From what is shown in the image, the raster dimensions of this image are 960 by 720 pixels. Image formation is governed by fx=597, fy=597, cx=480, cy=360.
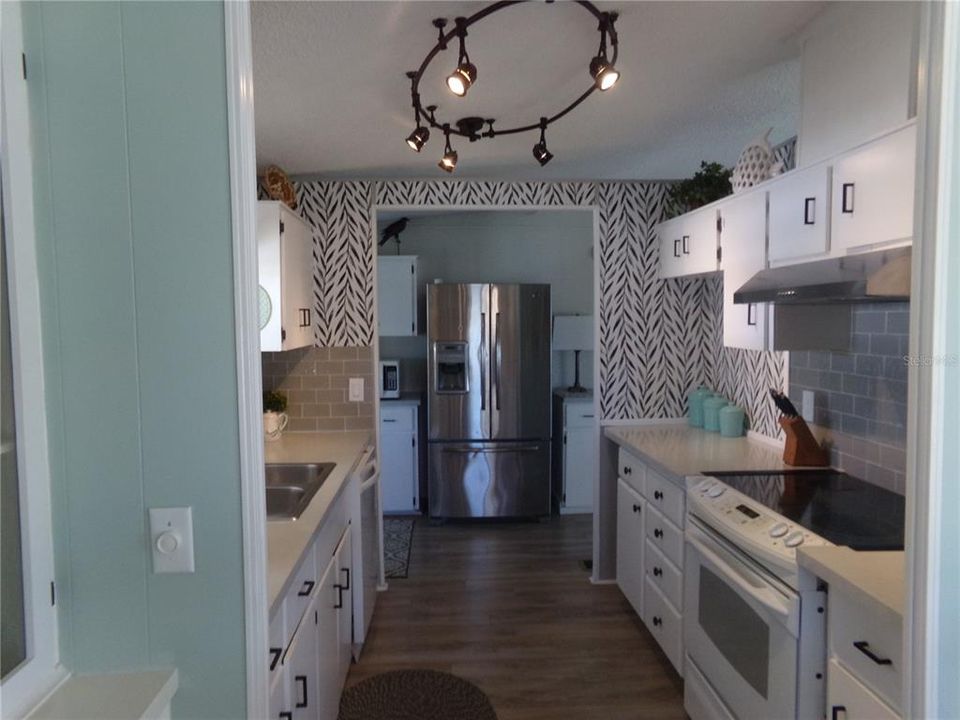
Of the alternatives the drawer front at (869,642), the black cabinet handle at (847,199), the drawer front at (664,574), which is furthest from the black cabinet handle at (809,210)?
the drawer front at (664,574)

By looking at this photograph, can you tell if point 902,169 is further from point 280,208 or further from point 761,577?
point 280,208

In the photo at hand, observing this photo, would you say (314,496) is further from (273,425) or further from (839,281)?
(839,281)

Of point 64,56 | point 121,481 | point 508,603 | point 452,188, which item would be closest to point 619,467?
point 508,603

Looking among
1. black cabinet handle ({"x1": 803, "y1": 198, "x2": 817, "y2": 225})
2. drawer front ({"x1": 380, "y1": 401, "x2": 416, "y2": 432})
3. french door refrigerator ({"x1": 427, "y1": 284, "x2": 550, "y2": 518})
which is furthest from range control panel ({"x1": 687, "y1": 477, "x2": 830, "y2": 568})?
drawer front ({"x1": 380, "y1": 401, "x2": 416, "y2": 432})

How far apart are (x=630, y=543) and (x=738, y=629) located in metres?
1.16

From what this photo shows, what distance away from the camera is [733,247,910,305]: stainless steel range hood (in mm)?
1430

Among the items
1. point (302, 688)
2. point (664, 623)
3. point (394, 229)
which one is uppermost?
point (394, 229)

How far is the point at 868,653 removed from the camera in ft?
4.37

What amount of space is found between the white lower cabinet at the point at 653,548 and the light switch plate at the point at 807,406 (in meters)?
0.69

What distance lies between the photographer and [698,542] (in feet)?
7.20

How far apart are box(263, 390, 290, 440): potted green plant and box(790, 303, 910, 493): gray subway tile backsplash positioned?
2587 mm

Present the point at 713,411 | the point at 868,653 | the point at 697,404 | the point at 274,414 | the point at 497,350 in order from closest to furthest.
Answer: the point at 868,653 < the point at 274,414 < the point at 713,411 < the point at 697,404 < the point at 497,350

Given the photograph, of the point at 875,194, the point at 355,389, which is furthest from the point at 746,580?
the point at 355,389

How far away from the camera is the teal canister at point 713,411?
3.23 meters
